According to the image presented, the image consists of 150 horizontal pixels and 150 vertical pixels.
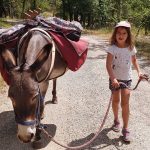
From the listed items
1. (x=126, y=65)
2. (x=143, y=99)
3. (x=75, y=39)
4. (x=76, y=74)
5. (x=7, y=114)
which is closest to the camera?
(x=126, y=65)

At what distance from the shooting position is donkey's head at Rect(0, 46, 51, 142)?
12.7 ft

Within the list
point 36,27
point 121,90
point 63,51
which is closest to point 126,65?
point 121,90

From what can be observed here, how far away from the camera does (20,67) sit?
400cm

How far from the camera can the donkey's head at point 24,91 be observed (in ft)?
12.7

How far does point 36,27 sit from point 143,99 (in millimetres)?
3270

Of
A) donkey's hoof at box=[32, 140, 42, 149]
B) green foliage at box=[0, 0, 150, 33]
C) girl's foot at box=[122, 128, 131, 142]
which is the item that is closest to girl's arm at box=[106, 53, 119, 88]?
girl's foot at box=[122, 128, 131, 142]

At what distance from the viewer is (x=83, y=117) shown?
6.61m

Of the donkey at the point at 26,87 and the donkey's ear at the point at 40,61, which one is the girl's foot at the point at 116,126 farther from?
the donkey's ear at the point at 40,61

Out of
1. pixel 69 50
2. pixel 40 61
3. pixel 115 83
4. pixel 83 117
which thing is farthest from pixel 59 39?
pixel 83 117

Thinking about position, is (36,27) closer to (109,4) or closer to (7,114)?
(7,114)

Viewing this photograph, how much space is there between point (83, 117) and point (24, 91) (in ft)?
9.52

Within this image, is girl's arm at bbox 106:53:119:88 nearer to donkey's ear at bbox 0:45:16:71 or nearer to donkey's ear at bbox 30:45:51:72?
donkey's ear at bbox 30:45:51:72

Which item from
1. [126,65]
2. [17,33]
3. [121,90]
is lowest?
[121,90]

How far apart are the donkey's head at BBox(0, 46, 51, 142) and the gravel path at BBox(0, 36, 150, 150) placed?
147cm
